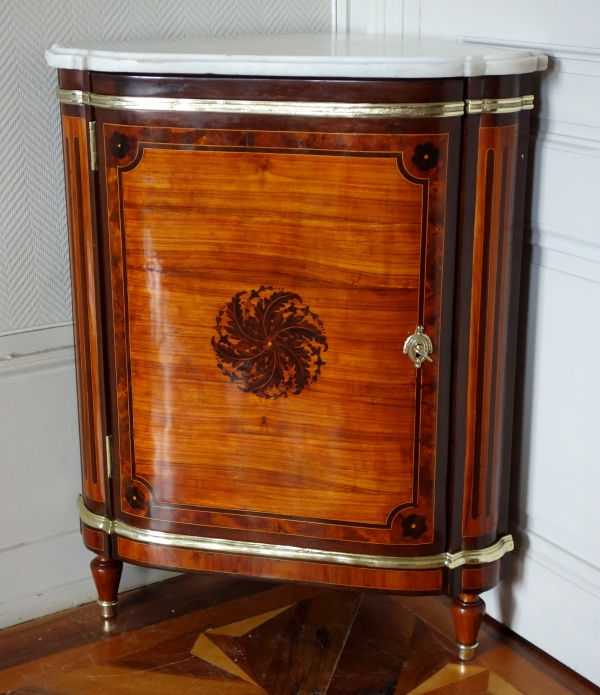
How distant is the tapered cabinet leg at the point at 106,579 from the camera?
1.52 meters

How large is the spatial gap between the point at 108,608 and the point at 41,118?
0.81 meters

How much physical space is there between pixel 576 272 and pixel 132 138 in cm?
65

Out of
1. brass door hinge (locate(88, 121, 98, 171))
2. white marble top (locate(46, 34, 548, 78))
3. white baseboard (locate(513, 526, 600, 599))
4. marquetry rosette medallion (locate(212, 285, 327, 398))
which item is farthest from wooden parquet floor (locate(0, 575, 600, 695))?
white marble top (locate(46, 34, 548, 78))

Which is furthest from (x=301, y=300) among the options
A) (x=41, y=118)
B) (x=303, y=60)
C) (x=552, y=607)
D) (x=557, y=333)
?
(x=552, y=607)

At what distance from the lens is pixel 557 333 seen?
55.4 inches

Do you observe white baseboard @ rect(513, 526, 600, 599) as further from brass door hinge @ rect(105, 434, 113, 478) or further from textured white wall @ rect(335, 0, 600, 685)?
Answer: brass door hinge @ rect(105, 434, 113, 478)

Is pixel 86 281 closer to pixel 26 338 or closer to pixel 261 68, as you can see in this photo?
pixel 26 338

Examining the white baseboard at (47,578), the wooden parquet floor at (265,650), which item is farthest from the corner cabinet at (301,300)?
the white baseboard at (47,578)

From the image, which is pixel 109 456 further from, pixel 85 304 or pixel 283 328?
pixel 283 328

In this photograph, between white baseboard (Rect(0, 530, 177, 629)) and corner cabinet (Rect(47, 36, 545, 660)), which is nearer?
corner cabinet (Rect(47, 36, 545, 660))

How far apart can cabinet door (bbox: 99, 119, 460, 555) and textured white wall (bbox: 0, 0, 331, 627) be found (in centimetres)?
24

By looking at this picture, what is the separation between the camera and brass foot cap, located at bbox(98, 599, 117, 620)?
156 cm

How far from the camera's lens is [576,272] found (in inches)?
53.3

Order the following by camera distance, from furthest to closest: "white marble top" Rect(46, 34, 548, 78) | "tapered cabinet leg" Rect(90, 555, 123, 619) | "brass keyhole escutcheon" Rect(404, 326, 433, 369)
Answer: "tapered cabinet leg" Rect(90, 555, 123, 619), "brass keyhole escutcheon" Rect(404, 326, 433, 369), "white marble top" Rect(46, 34, 548, 78)
